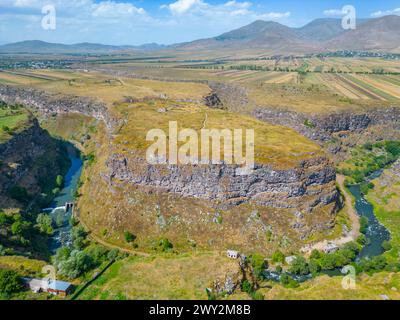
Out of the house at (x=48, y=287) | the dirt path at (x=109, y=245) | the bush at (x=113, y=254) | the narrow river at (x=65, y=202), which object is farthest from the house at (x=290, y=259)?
the narrow river at (x=65, y=202)

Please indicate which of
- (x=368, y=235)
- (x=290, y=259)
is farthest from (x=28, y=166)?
(x=368, y=235)

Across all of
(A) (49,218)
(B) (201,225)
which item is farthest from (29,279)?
(B) (201,225)

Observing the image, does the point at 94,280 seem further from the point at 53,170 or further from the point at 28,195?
the point at 53,170

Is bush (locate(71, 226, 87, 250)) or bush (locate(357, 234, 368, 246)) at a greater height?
bush (locate(71, 226, 87, 250))

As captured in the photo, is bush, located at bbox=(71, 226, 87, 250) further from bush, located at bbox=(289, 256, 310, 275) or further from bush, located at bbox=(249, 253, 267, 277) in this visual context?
bush, located at bbox=(289, 256, 310, 275)

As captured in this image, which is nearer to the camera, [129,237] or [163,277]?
[163,277]

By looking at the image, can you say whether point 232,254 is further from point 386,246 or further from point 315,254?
point 386,246

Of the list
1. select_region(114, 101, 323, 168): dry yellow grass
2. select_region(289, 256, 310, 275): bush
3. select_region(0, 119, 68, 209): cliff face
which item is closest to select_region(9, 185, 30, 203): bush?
select_region(0, 119, 68, 209): cliff face

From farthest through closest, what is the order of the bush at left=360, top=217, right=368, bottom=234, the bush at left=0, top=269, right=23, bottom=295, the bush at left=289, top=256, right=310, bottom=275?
the bush at left=360, top=217, right=368, bottom=234, the bush at left=289, top=256, right=310, bottom=275, the bush at left=0, top=269, right=23, bottom=295
